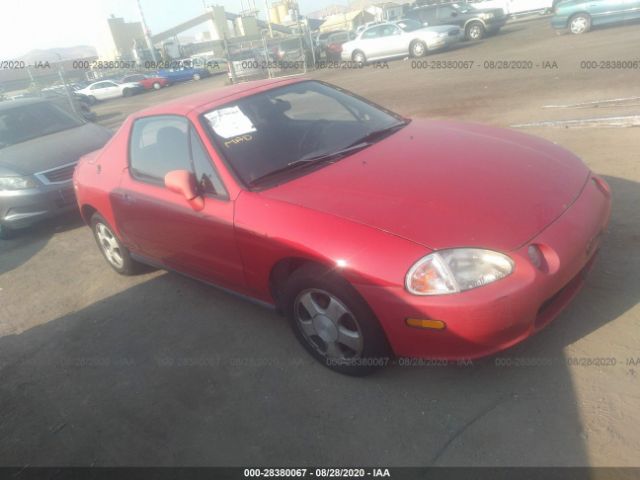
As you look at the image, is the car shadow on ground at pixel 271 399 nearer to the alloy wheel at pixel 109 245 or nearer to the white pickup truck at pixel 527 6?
the alloy wheel at pixel 109 245

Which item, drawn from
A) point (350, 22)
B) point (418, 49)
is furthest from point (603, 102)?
point (350, 22)

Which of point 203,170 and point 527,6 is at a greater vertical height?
point 527,6

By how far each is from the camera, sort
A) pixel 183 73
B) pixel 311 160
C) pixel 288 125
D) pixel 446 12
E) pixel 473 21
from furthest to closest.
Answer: pixel 183 73 < pixel 446 12 < pixel 473 21 < pixel 288 125 < pixel 311 160

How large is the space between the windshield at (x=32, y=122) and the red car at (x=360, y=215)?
389 cm

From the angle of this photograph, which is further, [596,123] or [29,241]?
[29,241]

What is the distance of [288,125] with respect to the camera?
3396 millimetres

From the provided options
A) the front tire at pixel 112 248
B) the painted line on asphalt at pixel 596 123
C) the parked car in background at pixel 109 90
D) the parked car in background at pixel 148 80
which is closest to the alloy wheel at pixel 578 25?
the painted line on asphalt at pixel 596 123

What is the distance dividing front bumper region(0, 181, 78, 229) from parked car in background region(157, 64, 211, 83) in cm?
2899

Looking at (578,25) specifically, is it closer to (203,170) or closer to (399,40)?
(399,40)

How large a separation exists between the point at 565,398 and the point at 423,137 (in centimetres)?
187

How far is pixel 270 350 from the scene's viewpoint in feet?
10.3

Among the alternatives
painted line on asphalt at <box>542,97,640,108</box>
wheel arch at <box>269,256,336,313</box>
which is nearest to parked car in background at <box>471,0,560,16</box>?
painted line on asphalt at <box>542,97,640,108</box>

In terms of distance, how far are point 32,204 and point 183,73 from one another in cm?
2964

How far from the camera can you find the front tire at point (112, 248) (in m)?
4.38
